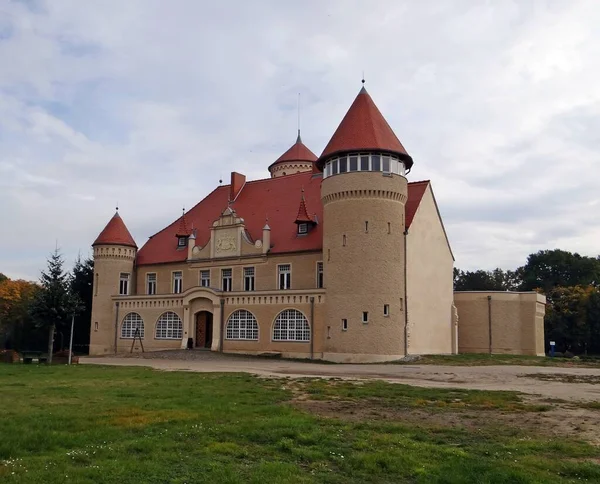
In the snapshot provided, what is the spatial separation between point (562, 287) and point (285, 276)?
45342mm

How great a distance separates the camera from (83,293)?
53875mm

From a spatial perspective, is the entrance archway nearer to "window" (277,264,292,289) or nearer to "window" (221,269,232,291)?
"window" (221,269,232,291)

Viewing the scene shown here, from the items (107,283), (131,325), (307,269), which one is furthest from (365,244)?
(107,283)

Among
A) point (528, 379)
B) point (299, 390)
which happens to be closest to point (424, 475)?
point (299, 390)

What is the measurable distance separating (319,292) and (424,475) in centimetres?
2911

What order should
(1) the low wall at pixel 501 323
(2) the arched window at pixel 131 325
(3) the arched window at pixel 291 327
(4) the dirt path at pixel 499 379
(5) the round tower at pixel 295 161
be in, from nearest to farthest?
1. (4) the dirt path at pixel 499 379
2. (3) the arched window at pixel 291 327
3. (1) the low wall at pixel 501 323
4. (2) the arched window at pixel 131 325
5. (5) the round tower at pixel 295 161

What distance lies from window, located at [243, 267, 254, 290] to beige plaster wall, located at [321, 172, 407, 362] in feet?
25.8

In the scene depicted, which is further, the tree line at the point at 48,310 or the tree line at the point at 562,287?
the tree line at the point at 562,287

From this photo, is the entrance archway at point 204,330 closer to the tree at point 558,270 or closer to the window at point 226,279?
the window at point 226,279

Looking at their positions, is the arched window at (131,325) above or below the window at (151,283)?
below

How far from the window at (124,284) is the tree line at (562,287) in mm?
44689

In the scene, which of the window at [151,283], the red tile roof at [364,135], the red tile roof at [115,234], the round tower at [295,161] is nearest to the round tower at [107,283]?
the red tile roof at [115,234]

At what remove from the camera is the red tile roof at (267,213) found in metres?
41.0

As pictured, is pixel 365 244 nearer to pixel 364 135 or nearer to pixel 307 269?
pixel 307 269
